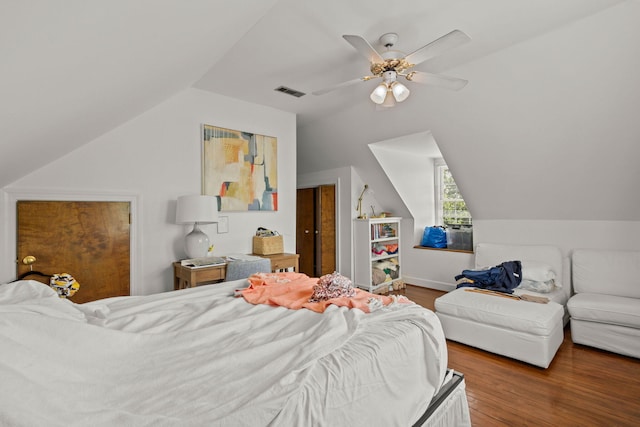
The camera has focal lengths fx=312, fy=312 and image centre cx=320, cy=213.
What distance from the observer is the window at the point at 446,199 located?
5090 mm

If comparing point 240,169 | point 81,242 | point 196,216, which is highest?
point 240,169

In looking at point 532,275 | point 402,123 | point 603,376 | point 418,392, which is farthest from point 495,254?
point 418,392

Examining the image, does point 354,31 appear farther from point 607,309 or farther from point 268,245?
point 607,309

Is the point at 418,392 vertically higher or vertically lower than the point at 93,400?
lower

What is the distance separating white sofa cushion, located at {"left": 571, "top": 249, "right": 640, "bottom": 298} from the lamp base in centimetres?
397

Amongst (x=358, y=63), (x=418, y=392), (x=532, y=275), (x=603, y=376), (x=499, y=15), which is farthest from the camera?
(x=532, y=275)

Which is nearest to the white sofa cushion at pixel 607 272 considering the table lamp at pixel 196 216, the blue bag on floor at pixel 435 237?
the blue bag on floor at pixel 435 237

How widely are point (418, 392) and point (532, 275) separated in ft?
9.08

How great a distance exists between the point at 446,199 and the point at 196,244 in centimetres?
403

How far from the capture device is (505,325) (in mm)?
2678

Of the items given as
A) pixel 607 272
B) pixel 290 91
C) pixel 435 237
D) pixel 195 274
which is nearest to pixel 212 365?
pixel 195 274

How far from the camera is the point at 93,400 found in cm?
92

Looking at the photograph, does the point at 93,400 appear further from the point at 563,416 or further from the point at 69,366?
the point at 563,416

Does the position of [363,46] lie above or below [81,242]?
above
